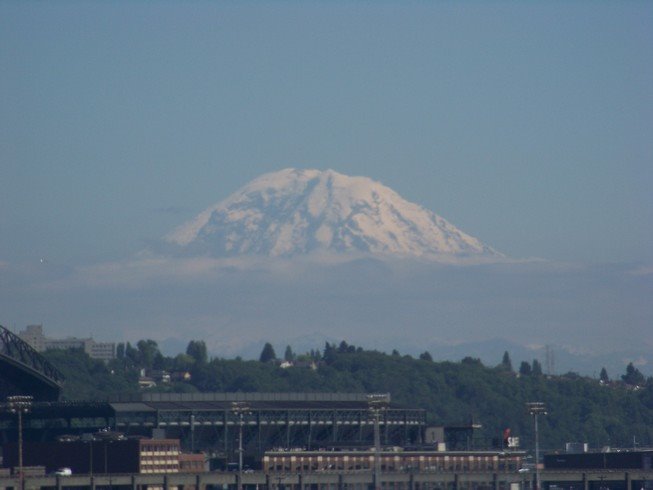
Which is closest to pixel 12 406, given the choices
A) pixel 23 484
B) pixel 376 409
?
pixel 23 484

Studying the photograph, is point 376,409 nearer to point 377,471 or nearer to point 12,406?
point 377,471

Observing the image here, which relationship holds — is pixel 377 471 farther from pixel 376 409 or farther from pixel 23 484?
pixel 23 484

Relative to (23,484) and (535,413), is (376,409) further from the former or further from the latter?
(23,484)

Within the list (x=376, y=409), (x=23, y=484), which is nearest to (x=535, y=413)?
(x=376, y=409)

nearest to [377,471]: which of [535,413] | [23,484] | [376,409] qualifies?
[376,409]

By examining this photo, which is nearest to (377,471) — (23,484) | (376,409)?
(376,409)

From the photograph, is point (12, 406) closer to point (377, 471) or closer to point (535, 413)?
point (377, 471)
